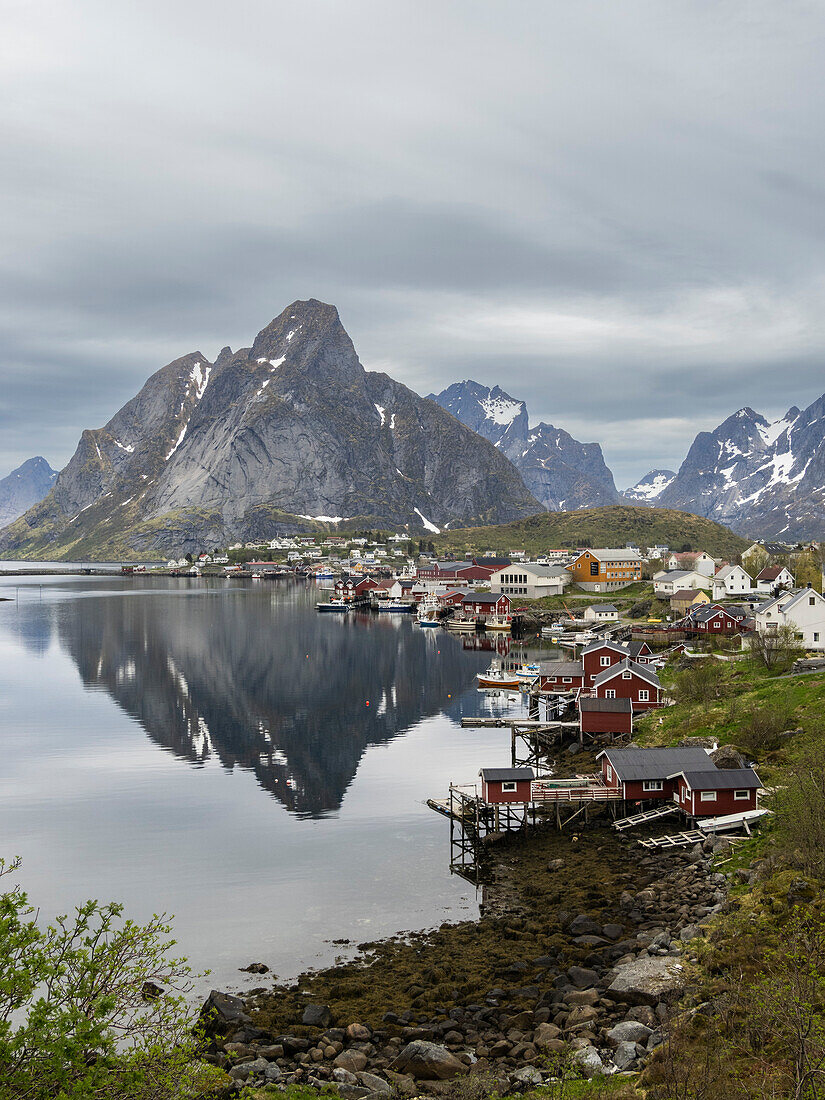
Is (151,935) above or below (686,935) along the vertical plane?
above

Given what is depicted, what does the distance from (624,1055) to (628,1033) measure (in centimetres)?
122

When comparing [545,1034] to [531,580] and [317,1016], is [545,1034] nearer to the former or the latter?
[317,1016]

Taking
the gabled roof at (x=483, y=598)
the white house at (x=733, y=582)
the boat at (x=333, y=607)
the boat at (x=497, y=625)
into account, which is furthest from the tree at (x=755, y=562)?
the boat at (x=333, y=607)

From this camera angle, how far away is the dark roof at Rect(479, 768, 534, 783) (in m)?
38.2

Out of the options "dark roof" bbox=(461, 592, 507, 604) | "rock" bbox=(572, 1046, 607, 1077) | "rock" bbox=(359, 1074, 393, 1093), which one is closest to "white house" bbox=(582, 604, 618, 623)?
"dark roof" bbox=(461, 592, 507, 604)

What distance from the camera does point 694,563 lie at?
144 meters

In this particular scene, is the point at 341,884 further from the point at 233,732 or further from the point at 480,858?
the point at 233,732

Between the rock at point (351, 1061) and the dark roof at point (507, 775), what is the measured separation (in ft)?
61.9

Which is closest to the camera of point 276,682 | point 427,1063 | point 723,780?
point 427,1063

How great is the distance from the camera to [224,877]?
3412 cm

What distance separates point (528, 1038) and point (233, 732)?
143ft

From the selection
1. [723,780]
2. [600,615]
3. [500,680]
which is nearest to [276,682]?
[500,680]

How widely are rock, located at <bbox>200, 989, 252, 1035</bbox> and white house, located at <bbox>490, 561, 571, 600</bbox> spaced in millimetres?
120370

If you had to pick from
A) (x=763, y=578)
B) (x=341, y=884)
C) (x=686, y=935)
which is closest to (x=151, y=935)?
(x=686, y=935)
